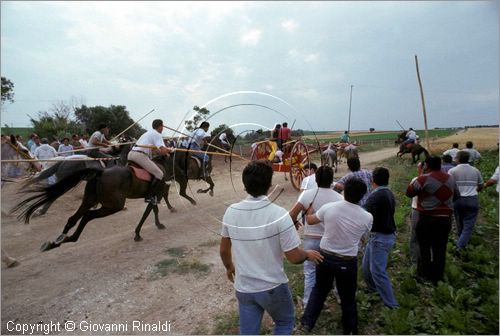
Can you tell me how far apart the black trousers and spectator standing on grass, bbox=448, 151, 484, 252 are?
1.46 meters

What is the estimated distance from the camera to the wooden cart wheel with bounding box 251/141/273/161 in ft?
11.3

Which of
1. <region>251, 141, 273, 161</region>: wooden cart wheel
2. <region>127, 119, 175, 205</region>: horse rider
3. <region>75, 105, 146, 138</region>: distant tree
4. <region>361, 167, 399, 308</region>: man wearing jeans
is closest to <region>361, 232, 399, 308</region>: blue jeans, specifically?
<region>361, 167, 399, 308</region>: man wearing jeans

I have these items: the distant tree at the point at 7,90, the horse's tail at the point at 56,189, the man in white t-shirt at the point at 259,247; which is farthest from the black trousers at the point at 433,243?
the distant tree at the point at 7,90

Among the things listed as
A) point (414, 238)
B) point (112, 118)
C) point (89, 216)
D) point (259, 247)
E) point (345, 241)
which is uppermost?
point (112, 118)

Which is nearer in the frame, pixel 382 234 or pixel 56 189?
pixel 382 234

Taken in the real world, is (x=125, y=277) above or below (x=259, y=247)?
below

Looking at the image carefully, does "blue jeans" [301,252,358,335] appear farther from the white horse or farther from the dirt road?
the white horse

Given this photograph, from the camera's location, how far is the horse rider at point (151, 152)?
6.17m

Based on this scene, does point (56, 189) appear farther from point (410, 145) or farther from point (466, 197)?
point (410, 145)

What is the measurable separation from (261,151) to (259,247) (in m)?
1.41

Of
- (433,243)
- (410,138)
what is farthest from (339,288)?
(410,138)

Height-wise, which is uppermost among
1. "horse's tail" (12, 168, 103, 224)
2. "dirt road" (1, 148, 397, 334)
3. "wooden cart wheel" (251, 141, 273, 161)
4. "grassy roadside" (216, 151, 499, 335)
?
"wooden cart wheel" (251, 141, 273, 161)

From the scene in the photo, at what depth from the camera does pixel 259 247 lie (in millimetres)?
2338

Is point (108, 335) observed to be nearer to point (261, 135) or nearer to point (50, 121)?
point (261, 135)
